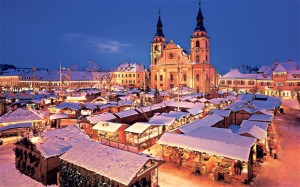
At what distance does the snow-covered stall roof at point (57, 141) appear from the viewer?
50.5 ft

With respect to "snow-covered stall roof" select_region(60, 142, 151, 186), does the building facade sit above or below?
above

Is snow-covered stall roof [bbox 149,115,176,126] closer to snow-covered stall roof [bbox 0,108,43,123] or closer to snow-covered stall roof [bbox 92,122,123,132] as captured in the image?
snow-covered stall roof [bbox 92,122,123,132]

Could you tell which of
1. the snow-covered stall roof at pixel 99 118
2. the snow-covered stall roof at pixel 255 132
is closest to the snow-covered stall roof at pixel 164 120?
the snow-covered stall roof at pixel 99 118

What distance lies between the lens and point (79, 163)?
13.0 metres

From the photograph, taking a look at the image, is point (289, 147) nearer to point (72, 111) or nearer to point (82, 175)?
point (82, 175)

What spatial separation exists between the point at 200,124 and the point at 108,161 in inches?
515

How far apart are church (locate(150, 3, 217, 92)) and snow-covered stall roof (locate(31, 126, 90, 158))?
5407 centimetres

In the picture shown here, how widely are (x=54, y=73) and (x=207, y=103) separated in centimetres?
7756

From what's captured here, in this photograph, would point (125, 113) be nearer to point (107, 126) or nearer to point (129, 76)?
point (107, 126)

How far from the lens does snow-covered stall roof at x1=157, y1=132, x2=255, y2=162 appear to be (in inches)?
592

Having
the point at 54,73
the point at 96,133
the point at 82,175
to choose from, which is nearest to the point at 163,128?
the point at 96,133

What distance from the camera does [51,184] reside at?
50.2 ft

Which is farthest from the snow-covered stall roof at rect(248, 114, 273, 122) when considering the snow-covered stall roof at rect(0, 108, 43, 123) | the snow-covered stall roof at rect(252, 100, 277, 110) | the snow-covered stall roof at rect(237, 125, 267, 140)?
the snow-covered stall roof at rect(0, 108, 43, 123)

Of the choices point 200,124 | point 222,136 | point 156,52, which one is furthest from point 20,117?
point 156,52
